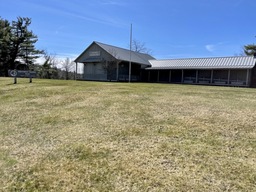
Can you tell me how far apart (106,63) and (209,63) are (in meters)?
13.3

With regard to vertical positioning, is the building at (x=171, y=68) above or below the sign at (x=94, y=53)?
below

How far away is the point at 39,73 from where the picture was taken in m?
36.9

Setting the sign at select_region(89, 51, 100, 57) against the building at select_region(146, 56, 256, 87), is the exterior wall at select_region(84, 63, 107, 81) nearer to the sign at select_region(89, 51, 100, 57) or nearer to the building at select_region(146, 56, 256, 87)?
the sign at select_region(89, 51, 100, 57)

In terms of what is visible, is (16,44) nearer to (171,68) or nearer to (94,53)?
(94,53)

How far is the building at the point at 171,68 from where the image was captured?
2677cm

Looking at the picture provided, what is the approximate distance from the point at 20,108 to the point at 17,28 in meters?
34.9

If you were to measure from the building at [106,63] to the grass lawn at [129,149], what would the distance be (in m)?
21.2

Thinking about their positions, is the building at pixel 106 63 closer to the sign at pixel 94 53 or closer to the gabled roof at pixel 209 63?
the sign at pixel 94 53

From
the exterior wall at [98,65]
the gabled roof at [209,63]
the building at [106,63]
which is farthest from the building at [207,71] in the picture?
the exterior wall at [98,65]

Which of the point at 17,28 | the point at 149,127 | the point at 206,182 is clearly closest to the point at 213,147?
the point at 206,182

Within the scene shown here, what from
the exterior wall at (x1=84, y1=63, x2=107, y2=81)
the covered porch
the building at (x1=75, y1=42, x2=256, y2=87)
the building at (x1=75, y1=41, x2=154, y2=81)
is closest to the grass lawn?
the building at (x1=75, y1=41, x2=154, y2=81)

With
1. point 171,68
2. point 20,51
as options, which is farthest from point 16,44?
point 171,68

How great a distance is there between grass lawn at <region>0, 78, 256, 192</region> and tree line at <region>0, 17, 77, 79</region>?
32.0m

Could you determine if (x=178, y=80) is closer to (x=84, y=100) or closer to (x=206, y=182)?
(x=84, y=100)
